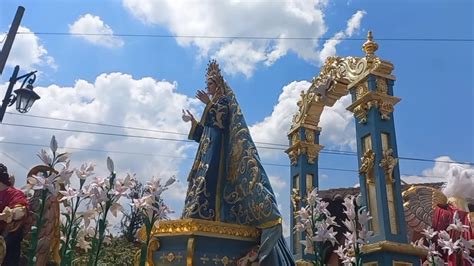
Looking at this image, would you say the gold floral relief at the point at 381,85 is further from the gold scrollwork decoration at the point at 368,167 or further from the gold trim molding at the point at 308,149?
the gold trim molding at the point at 308,149

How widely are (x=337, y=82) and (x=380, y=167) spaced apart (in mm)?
Result: 2600

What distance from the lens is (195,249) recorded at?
5.63 m

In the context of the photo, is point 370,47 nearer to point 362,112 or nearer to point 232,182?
point 362,112

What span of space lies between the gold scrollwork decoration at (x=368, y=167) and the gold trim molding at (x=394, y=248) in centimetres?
110

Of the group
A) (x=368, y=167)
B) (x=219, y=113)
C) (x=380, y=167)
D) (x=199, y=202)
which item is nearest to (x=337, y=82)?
(x=368, y=167)

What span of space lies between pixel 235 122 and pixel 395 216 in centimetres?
288

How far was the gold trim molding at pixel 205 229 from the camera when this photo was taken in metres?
5.70

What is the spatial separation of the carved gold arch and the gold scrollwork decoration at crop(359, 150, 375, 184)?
37.7 inches

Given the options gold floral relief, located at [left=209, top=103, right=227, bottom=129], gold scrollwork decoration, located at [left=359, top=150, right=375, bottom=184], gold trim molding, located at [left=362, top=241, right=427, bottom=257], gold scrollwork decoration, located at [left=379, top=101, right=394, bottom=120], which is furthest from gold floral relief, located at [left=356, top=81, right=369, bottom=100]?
gold trim molding, located at [left=362, top=241, right=427, bottom=257]

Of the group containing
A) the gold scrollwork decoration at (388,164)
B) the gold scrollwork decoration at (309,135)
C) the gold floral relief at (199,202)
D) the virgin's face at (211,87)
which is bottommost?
the gold floral relief at (199,202)

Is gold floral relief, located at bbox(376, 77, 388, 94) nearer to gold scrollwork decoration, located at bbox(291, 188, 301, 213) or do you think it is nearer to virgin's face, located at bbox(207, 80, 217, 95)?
virgin's face, located at bbox(207, 80, 217, 95)

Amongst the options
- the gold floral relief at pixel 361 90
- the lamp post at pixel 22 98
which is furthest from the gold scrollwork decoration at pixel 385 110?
the lamp post at pixel 22 98

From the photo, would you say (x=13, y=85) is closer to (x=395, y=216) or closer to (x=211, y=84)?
(x=211, y=84)

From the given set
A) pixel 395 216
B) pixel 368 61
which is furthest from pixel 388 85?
pixel 395 216
